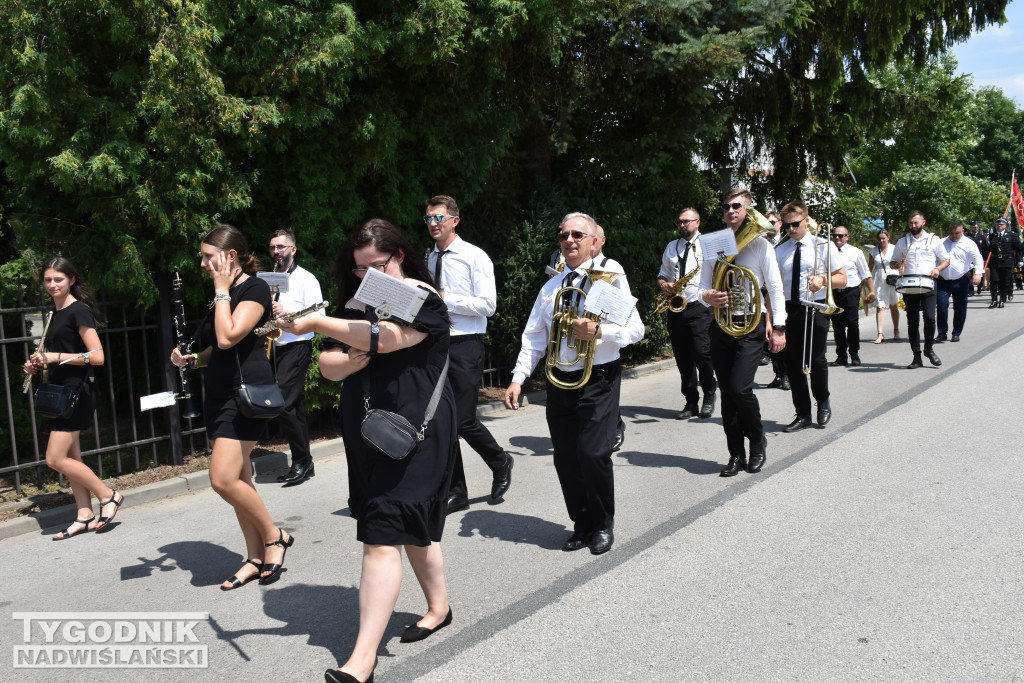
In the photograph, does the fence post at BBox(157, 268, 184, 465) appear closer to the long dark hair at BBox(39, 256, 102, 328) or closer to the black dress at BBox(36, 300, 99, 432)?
the long dark hair at BBox(39, 256, 102, 328)

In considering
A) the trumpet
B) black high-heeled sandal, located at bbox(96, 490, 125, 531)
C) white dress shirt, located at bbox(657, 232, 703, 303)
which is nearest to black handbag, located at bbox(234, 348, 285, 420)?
black high-heeled sandal, located at bbox(96, 490, 125, 531)

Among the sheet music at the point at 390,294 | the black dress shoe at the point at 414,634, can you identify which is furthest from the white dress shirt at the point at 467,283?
the sheet music at the point at 390,294

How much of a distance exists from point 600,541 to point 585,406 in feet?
2.51

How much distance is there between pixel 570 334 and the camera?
4867 mm

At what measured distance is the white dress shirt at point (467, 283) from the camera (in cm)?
577

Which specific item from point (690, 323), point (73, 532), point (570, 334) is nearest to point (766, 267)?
point (690, 323)

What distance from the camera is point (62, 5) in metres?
6.33

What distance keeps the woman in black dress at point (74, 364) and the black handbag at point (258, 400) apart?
190 cm

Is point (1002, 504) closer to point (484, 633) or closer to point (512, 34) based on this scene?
point (484, 633)

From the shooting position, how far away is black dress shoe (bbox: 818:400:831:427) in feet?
26.6

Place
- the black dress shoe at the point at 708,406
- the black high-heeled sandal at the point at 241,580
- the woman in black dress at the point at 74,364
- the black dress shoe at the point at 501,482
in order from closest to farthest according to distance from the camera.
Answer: the black high-heeled sandal at the point at 241,580 < the woman in black dress at the point at 74,364 < the black dress shoe at the point at 501,482 < the black dress shoe at the point at 708,406

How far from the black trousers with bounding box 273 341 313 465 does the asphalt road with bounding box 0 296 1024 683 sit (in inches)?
12.1

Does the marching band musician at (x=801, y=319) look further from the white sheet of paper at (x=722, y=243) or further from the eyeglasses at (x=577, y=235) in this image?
the eyeglasses at (x=577, y=235)

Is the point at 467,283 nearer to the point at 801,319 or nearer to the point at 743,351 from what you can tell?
the point at 743,351
